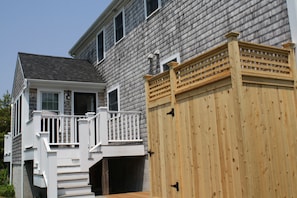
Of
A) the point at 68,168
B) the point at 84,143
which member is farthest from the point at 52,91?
the point at 68,168

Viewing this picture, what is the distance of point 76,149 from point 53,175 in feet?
7.21

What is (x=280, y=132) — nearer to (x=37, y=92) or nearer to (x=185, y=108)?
(x=185, y=108)

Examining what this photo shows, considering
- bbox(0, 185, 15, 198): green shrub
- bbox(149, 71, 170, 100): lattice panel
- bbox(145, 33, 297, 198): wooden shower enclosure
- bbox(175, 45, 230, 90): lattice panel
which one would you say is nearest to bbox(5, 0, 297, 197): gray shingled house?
bbox(0, 185, 15, 198): green shrub

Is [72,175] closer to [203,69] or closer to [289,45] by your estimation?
[203,69]

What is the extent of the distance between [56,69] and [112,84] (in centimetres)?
245

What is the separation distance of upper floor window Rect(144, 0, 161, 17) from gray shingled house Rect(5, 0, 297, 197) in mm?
30

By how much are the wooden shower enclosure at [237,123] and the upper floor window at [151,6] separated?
4.36m

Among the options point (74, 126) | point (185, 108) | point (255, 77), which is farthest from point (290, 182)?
point (74, 126)

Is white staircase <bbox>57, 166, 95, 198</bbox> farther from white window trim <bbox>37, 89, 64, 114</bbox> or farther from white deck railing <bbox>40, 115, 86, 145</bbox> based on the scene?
white window trim <bbox>37, 89, 64, 114</bbox>

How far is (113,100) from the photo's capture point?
12.1 meters

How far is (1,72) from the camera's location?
38844 mm

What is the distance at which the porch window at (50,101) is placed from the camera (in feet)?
38.0

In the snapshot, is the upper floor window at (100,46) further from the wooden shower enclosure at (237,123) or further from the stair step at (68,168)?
→ the wooden shower enclosure at (237,123)

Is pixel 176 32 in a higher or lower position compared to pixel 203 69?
higher
